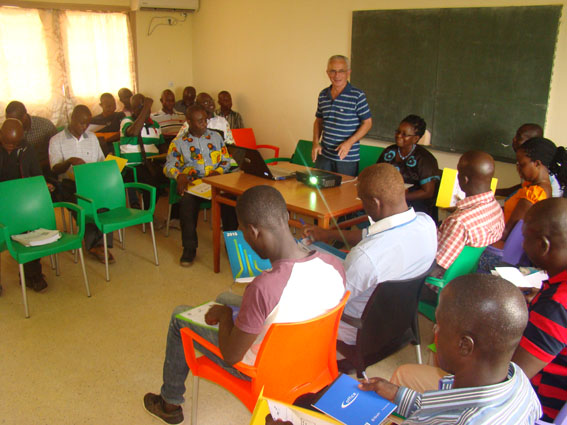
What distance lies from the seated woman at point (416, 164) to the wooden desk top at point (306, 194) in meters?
0.45

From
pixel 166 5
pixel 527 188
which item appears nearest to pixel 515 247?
pixel 527 188

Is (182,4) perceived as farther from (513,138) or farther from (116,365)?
(116,365)

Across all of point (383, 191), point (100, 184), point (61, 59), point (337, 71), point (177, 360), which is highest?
point (61, 59)

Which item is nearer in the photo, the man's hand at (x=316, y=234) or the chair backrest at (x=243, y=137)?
the man's hand at (x=316, y=234)

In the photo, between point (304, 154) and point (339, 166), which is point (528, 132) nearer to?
point (339, 166)

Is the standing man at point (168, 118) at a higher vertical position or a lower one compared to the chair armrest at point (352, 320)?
higher

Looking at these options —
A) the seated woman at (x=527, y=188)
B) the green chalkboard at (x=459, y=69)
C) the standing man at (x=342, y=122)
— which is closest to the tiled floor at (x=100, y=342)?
the seated woman at (x=527, y=188)

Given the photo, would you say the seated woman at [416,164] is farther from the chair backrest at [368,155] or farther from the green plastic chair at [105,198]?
the green plastic chair at [105,198]

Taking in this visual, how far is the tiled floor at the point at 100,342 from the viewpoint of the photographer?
233cm

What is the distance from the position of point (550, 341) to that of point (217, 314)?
3.60 ft

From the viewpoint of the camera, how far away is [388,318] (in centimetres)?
195

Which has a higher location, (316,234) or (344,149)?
(344,149)

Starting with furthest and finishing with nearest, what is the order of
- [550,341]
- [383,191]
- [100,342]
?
1. [100,342]
2. [383,191]
3. [550,341]

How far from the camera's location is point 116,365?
266cm
